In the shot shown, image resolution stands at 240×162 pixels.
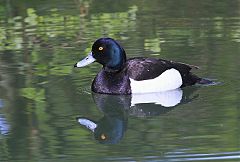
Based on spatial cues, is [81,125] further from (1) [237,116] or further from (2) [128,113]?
(1) [237,116]

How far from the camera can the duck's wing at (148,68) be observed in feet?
34.4

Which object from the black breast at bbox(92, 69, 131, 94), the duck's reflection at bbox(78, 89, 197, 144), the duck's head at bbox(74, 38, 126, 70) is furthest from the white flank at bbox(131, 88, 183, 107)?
the duck's head at bbox(74, 38, 126, 70)

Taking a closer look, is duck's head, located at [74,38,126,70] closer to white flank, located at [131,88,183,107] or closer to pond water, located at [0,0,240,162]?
pond water, located at [0,0,240,162]

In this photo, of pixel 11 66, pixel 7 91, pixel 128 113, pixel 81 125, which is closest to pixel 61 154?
pixel 81 125

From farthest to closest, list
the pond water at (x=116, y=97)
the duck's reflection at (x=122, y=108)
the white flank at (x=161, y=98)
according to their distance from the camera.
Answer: the white flank at (x=161, y=98)
the duck's reflection at (x=122, y=108)
the pond water at (x=116, y=97)

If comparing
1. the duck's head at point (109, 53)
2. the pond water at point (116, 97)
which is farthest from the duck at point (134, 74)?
the pond water at point (116, 97)

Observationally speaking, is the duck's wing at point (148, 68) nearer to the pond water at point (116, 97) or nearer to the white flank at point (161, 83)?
the white flank at point (161, 83)

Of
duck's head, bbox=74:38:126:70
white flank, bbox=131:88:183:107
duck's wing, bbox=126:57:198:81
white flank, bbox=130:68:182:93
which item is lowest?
white flank, bbox=131:88:183:107

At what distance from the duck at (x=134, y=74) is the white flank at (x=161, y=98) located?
0.07m

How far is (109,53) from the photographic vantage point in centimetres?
1080

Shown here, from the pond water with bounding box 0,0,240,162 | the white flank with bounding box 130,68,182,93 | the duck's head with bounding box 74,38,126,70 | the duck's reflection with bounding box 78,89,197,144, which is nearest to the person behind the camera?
the pond water with bounding box 0,0,240,162

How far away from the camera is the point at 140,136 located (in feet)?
27.5

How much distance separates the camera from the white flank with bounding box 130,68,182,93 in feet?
34.2

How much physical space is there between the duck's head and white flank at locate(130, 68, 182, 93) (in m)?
0.42
